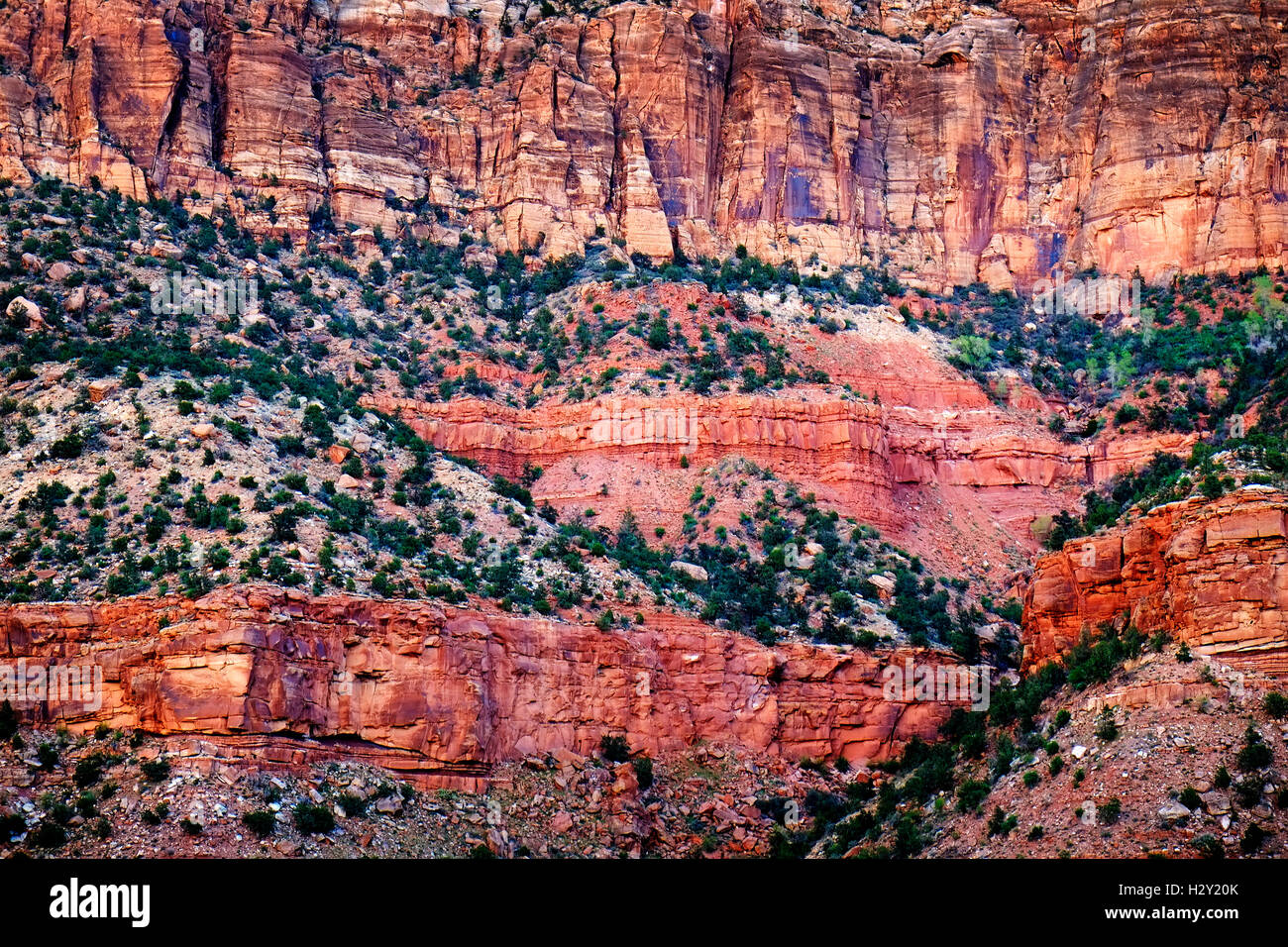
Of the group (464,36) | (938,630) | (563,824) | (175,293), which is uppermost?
(464,36)

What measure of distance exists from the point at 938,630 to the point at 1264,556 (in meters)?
21.8

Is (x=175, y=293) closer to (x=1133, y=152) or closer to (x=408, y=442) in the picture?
(x=408, y=442)

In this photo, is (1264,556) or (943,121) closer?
(1264,556)

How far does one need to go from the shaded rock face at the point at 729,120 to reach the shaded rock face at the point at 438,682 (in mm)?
31234

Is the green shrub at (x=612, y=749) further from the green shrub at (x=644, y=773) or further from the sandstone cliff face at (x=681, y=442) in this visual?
the sandstone cliff face at (x=681, y=442)

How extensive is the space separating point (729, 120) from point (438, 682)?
47121 millimetres

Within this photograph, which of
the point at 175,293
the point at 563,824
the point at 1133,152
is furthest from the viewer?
the point at 1133,152

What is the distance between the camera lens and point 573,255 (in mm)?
95938

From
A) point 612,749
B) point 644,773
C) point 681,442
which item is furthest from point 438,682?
point 681,442

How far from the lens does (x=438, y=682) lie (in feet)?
210

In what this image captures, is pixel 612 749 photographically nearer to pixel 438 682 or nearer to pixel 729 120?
pixel 438 682

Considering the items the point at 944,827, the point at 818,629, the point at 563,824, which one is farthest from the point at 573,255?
the point at 944,827

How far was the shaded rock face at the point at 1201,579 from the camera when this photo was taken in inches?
2152

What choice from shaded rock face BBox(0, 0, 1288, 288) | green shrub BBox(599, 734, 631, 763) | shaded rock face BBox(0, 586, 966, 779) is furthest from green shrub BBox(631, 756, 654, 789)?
shaded rock face BBox(0, 0, 1288, 288)
